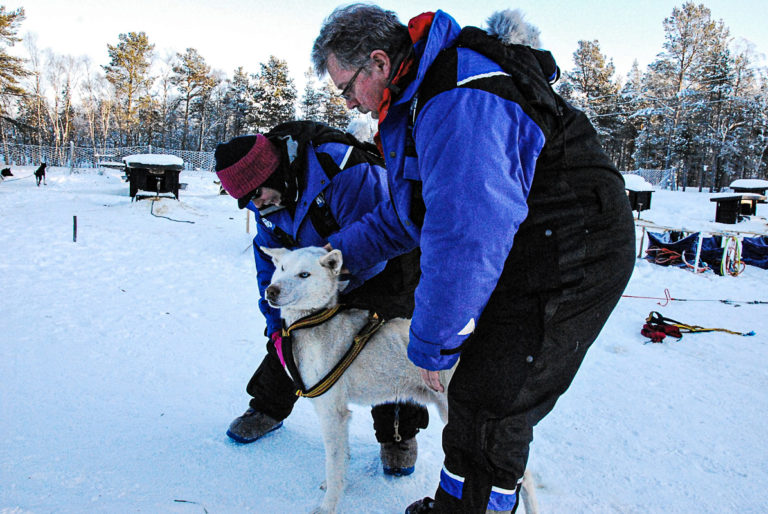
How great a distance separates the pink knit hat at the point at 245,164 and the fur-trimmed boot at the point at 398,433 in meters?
1.63

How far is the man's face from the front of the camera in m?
1.50

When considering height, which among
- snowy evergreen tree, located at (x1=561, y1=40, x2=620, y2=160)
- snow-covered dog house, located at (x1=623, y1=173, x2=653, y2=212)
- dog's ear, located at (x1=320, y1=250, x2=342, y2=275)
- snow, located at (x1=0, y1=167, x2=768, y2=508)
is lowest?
snow, located at (x1=0, y1=167, x2=768, y2=508)

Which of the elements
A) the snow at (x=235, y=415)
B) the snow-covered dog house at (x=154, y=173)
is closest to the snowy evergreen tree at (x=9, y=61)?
the snow-covered dog house at (x=154, y=173)

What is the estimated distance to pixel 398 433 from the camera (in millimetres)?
2619

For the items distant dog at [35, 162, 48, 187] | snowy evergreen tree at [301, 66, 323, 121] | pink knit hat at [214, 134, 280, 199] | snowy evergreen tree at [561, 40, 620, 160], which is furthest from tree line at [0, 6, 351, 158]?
pink knit hat at [214, 134, 280, 199]

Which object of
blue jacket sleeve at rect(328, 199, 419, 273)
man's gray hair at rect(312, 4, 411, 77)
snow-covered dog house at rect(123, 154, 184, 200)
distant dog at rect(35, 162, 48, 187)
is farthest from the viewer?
distant dog at rect(35, 162, 48, 187)

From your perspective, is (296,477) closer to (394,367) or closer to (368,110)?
(394,367)

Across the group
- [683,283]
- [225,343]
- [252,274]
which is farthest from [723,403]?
Result: [252,274]

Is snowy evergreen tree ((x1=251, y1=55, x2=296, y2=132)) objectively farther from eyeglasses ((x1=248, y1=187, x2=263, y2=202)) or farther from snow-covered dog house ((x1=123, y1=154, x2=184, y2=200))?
eyeglasses ((x1=248, y1=187, x2=263, y2=202))

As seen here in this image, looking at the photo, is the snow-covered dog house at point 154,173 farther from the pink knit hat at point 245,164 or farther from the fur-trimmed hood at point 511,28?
the fur-trimmed hood at point 511,28

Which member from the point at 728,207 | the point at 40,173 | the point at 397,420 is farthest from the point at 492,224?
the point at 40,173

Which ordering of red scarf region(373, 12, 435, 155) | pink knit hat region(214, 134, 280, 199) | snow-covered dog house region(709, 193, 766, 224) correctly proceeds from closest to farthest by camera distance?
red scarf region(373, 12, 435, 155), pink knit hat region(214, 134, 280, 199), snow-covered dog house region(709, 193, 766, 224)

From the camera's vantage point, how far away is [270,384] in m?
2.95

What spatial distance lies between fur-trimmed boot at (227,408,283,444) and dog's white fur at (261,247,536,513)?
779 mm
